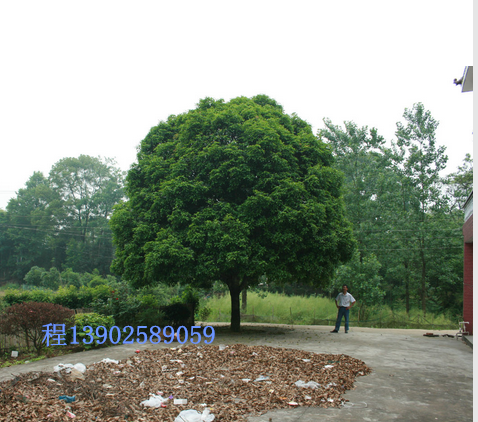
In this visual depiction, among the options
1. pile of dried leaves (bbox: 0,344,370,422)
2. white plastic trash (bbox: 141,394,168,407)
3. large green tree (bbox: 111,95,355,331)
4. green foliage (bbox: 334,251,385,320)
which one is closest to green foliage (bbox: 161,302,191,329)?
large green tree (bbox: 111,95,355,331)

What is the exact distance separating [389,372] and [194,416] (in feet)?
14.6

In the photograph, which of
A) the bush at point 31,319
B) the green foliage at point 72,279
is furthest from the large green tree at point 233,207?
the green foliage at point 72,279

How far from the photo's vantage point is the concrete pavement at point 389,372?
519cm

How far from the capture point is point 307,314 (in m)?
23.0

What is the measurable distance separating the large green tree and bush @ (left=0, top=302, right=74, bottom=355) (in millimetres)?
3003

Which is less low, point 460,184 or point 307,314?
point 460,184

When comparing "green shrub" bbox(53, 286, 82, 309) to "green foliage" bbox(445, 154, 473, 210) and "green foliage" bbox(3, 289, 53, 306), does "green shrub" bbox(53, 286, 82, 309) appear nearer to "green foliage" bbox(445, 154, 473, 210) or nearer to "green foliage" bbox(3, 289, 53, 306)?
"green foliage" bbox(3, 289, 53, 306)

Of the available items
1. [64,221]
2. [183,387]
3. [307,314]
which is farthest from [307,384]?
[64,221]

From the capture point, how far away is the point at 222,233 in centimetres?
1166

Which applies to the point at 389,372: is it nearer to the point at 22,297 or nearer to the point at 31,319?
the point at 31,319

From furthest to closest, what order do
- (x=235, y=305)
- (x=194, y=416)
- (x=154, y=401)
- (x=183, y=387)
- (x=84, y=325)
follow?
(x=235, y=305) < (x=84, y=325) < (x=183, y=387) < (x=154, y=401) < (x=194, y=416)

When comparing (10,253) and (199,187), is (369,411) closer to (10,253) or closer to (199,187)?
(199,187)

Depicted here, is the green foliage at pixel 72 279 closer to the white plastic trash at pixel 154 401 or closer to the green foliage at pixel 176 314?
the green foliage at pixel 176 314

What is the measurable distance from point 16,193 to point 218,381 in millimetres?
67047
